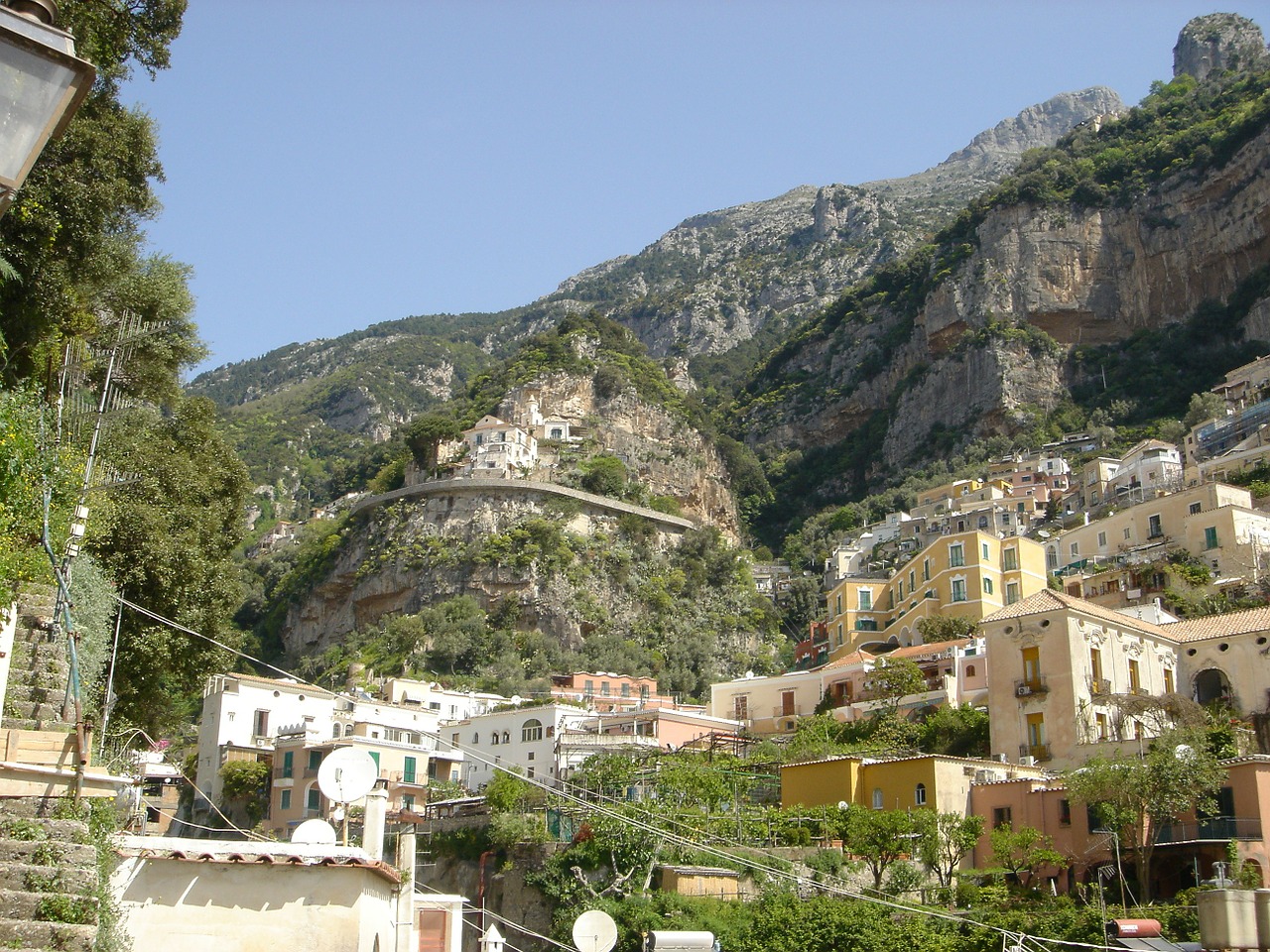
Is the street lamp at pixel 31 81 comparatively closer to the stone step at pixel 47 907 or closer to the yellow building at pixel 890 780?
the stone step at pixel 47 907

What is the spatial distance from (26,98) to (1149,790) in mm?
25460

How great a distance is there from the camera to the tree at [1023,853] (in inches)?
1027

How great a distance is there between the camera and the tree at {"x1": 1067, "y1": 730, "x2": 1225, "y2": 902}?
2480 cm

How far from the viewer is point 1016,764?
32.1m

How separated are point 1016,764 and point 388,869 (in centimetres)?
2377

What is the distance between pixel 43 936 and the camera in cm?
805

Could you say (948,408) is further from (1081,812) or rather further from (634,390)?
(1081,812)

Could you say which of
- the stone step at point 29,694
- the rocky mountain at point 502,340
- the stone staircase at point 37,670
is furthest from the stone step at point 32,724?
the rocky mountain at point 502,340

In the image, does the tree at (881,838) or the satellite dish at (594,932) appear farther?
the tree at (881,838)

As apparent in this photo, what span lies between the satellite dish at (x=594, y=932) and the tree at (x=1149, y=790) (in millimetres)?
12909

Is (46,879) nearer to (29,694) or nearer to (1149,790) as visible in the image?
(29,694)

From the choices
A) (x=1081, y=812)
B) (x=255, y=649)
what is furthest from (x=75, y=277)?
(x=255, y=649)

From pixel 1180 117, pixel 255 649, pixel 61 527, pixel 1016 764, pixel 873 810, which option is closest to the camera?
pixel 61 527

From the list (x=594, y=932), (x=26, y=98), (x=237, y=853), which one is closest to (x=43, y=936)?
(x=237, y=853)
